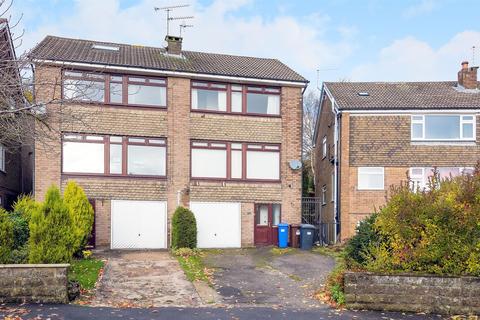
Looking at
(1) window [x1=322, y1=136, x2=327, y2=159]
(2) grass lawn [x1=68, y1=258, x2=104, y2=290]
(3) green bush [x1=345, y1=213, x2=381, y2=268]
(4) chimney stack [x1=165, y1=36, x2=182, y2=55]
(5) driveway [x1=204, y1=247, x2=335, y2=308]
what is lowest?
(5) driveway [x1=204, y1=247, x2=335, y2=308]

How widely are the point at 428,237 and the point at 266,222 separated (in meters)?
11.3

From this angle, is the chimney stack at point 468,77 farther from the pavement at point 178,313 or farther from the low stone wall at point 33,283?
the low stone wall at point 33,283

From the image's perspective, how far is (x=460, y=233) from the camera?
34.9 feet

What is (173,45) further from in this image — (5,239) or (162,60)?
(5,239)

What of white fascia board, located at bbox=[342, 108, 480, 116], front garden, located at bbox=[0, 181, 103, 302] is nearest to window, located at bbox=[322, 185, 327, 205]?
white fascia board, located at bbox=[342, 108, 480, 116]

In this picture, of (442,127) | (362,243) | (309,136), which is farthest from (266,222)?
(309,136)

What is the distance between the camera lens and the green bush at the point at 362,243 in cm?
1140

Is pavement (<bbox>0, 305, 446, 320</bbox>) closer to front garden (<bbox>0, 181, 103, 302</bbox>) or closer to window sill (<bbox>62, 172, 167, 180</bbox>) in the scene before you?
front garden (<bbox>0, 181, 103, 302</bbox>)

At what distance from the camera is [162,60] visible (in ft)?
71.3

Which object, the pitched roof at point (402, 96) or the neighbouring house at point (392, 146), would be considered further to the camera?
the pitched roof at point (402, 96)

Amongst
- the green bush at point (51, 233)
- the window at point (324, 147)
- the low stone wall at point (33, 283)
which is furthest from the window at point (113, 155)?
the low stone wall at point (33, 283)

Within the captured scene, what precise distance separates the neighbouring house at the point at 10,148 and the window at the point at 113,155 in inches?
76.1

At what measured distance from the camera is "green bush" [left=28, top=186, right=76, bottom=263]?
37.2ft

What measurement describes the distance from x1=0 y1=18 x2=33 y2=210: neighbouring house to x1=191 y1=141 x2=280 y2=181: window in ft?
22.0
